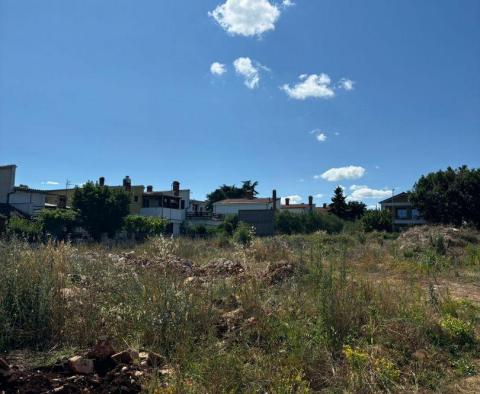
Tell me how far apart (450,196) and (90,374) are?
4053cm

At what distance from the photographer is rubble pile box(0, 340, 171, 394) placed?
127 inches

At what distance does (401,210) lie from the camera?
63.2 m

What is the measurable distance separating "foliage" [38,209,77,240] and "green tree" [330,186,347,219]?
120 feet

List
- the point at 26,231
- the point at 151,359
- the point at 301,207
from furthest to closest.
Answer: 1. the point at 301,207
2. the point at 26,231
3. the point at 151,359

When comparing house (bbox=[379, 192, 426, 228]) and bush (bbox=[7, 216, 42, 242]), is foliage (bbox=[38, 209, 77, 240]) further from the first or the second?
house (bbox=[379, 192, 426, 228])

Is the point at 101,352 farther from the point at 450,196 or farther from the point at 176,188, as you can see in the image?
the point at 176,188

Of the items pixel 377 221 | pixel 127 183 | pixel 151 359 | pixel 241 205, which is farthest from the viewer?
pixel 241 205

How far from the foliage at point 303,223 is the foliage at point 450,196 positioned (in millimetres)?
8483

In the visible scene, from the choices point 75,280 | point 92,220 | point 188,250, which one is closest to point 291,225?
point 92,220

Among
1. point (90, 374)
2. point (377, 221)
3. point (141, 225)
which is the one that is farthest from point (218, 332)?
point (377, 221)

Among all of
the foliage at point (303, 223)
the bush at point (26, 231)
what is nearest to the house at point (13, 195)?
the bush at point (26, 231)

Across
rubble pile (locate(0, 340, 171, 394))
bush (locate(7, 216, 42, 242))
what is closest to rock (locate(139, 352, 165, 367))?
rubble pile (locate(0, 340, 171, 394))

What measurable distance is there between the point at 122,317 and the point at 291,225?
38357 mm

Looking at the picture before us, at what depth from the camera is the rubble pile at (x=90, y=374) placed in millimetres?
3236
